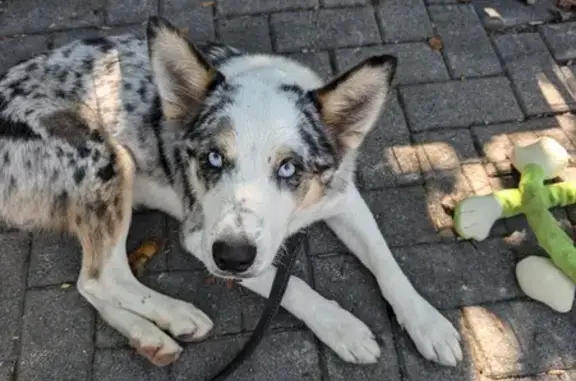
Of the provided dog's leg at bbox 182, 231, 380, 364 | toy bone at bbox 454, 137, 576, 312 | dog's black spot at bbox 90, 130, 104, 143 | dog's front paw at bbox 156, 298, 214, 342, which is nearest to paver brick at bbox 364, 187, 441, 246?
toy bone at bbox 454, 137, 576, 312

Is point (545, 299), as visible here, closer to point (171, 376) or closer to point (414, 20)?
point (171, 376)

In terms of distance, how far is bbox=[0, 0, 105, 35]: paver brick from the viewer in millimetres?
5152

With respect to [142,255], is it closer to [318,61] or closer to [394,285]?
[394,285]

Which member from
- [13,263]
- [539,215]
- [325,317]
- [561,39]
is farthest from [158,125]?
[561,39]

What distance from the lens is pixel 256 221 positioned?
290 cm

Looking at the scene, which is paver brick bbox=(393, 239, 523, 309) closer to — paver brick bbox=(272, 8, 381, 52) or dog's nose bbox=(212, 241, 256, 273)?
dog's nose bbox=(212, 241, 256, 273)

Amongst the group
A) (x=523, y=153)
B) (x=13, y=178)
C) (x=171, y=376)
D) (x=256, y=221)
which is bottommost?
(x=171, y=376)

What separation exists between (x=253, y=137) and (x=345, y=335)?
124 centimetres

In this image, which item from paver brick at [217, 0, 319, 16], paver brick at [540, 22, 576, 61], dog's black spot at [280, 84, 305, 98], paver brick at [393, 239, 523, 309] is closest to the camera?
dog's black spot at [280, 84, 305, 98]

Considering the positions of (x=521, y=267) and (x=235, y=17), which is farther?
(x=235, y=17)

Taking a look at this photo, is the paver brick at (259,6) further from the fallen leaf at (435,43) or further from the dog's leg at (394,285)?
the dog's leg at (394,285)

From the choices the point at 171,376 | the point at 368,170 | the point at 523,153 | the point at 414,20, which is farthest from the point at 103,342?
the point at 414,20

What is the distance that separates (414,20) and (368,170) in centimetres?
146

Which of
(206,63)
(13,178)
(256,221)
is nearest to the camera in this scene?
(256,221)
